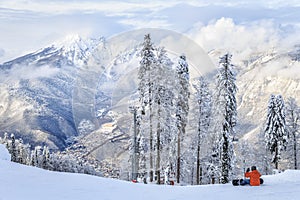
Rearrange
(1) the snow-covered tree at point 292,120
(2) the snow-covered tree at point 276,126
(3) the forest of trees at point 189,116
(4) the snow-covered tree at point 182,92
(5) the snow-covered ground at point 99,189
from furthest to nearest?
(1) the snow-covered tree at point 292,120 → (2) the snow-covered tree at point 276,126 → (4) the snow-covered tree at point 182,92 → (3) the forest of trees at point 189,116 → (5) the snow-covered ground at point 99,189

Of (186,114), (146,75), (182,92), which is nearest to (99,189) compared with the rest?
(146,75)

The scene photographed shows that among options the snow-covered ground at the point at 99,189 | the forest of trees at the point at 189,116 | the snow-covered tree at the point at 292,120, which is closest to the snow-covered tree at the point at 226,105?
the forest of trees at the point at 189,116

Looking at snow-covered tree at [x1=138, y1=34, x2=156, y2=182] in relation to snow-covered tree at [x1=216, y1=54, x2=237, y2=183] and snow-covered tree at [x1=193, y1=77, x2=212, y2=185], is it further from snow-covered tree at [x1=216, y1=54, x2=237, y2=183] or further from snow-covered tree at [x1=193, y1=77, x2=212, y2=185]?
snow-covered tree at [x1=193, y1=77, x2=212, y2=185]

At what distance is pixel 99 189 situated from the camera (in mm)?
17984

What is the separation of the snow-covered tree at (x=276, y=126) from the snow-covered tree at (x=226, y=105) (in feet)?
29.5

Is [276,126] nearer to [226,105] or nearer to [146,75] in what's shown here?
[226,105]

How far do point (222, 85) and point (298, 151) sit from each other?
62.3 feet

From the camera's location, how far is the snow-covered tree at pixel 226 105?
3494 centimetres

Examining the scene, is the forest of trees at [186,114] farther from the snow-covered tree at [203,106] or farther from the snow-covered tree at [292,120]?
the snow-covered tree at [292,120]

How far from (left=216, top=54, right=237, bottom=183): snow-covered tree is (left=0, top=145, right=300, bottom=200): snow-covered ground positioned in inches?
548

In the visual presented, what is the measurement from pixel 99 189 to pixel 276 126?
29586 mm

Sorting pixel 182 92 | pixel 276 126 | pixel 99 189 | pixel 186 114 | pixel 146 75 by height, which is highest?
pixel 146 75

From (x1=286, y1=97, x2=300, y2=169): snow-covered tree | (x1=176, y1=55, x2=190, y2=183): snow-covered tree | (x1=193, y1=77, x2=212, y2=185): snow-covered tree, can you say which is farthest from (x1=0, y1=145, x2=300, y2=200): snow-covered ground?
(x1=286, y1=97, x2=300, y2=169): snow-covered tree

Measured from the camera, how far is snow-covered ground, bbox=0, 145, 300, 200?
1586cm
